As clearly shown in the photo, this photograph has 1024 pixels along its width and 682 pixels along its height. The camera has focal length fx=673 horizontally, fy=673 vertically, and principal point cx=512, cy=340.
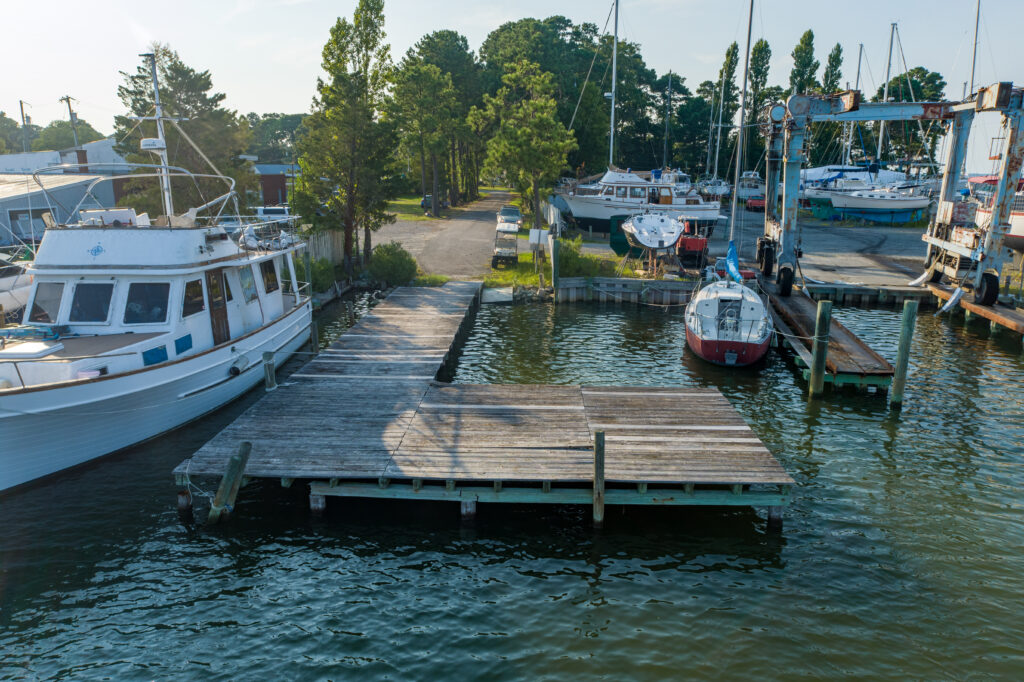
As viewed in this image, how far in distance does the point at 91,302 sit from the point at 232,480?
7.54 metres

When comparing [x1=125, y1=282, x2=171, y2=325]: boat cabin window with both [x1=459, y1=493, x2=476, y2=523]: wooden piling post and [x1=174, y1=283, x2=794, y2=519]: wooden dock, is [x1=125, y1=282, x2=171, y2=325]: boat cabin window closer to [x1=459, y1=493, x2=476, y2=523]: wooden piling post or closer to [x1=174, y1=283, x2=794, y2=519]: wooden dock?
[x1=174, y1=283, x2=794, y2=519]: wooden dock

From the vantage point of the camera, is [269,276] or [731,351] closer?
[731,351]

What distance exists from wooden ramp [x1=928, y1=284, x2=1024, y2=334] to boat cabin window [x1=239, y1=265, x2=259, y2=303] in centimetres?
2545

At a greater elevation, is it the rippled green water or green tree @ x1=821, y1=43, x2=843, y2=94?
green tree @ x1=821, y1=43, x2=843, y2=94

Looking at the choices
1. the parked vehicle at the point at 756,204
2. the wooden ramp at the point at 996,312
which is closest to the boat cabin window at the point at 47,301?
the wooden ramp at the point at 996,312

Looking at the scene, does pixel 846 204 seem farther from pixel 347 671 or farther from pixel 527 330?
pixel 347 671

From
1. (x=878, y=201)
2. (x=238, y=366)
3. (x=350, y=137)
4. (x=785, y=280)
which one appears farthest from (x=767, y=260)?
(x=878, y=201)

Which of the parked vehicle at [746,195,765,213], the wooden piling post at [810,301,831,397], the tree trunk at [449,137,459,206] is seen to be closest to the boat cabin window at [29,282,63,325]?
the wooden piling post at [810,301,831,397]

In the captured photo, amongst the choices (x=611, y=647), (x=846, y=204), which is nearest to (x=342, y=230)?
(x=611, y=647)

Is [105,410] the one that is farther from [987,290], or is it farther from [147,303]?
[987,290]

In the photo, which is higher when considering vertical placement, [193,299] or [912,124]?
[912,124]

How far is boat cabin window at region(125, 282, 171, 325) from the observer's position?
1639 cm

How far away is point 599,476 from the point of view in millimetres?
11812

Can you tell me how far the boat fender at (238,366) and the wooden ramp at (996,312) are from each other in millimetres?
25217
